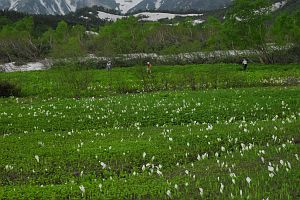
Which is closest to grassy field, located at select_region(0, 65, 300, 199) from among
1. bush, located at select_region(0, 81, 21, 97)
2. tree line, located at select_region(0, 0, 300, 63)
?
bush, located at select_region(0, 81, 21, 97)

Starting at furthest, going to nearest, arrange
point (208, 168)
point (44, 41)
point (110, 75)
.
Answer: point (44, 41) < point (110, 75) < point (208, 168)

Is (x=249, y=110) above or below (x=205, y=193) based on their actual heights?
below

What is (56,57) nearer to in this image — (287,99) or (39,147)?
(287,99)

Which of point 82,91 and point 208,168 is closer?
point 208,168

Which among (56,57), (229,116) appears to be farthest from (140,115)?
(56,57)

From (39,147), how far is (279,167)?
860cm

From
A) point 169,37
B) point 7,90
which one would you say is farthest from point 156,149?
point 169,37

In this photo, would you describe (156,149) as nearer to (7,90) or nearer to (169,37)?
(7,90)

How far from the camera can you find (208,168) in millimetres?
11414

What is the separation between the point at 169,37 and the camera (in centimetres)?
12544

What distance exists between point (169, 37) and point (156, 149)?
113 m

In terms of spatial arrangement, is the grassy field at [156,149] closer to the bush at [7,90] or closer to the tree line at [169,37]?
the bush at [7,90]

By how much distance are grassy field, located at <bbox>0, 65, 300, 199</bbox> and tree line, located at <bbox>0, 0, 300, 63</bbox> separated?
27.6 meters

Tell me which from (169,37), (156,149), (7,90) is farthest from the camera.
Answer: (169,37)
